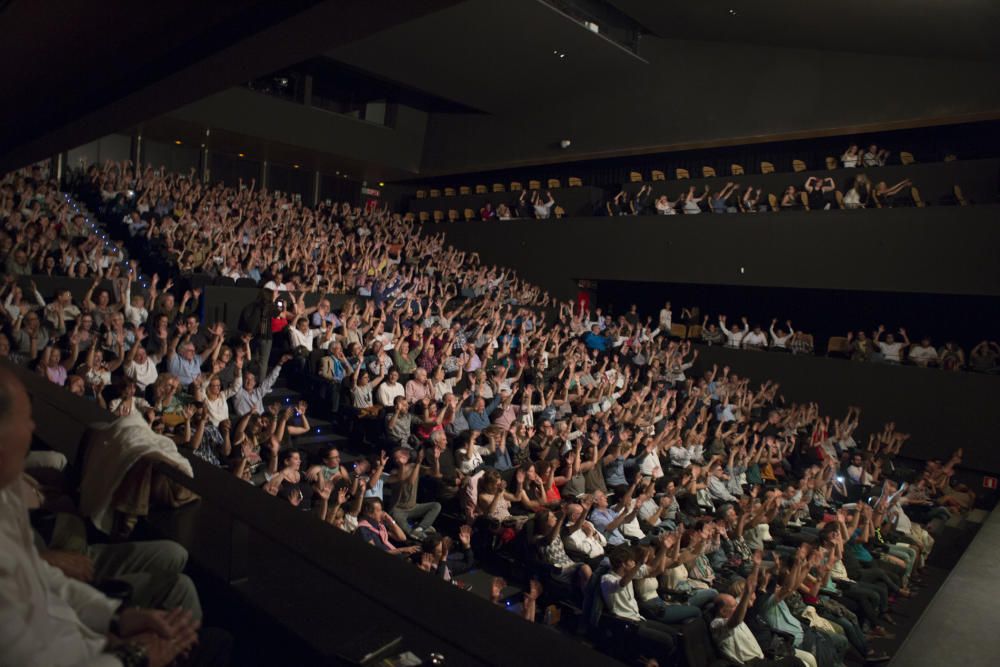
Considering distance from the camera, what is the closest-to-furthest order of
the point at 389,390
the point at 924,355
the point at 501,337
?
1. the point at 389,390
2. the point at 501,337
3. the point at 924,355

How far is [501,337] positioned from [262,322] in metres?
4.29

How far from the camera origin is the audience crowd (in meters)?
5.32

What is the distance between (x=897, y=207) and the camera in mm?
11898

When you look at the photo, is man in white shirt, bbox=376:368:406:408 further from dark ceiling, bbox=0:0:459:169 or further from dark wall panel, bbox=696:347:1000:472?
dark wall panel, bbox=696:347:1000:472

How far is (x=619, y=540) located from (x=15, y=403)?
5.69 meters

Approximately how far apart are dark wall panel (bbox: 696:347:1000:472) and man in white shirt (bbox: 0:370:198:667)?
12381 millimetres

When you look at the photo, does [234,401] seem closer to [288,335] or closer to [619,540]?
[288,335]

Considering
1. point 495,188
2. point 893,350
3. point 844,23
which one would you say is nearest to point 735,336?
point 893,350

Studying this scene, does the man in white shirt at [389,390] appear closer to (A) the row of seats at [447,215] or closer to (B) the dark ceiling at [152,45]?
(B) the dark ceiling at [152,45]

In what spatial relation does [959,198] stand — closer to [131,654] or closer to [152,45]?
[152,45]

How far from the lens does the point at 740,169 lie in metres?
14.2

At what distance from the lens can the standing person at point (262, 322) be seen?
7.78 metres

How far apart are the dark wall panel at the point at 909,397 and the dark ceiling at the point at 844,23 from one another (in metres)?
5.16

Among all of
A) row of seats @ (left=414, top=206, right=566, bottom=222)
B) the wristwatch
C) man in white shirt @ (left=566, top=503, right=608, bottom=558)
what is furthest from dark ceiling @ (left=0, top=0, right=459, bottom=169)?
row of seats @ (left=414, top=206, right=566, bottom=222)
